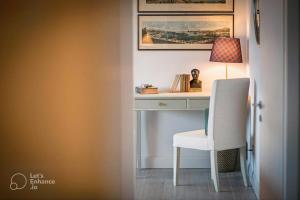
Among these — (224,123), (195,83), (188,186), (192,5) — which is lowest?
(188,186)

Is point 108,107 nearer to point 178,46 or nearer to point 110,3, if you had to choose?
point 110,3

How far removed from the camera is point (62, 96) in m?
3.40

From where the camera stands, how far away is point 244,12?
519 cm

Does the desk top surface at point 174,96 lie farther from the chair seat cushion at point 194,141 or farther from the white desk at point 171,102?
the chair seat cushion at point 194,141

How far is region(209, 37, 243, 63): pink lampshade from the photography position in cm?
494

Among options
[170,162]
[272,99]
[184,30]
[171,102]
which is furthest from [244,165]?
[272,99]

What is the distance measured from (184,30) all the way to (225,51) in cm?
51

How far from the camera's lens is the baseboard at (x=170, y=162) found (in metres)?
5.40

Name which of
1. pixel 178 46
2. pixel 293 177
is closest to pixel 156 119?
pixel 178 46

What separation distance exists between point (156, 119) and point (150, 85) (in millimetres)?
379

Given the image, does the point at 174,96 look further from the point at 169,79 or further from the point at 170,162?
the point at 170,162

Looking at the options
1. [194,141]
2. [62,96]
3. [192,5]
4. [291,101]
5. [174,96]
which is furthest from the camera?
[192,5]

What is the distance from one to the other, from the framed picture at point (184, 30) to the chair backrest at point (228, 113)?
2.84ft

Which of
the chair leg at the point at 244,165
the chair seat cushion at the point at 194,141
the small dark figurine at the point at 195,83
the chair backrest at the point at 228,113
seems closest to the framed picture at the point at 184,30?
the small dark figurine at the point at 195,83
